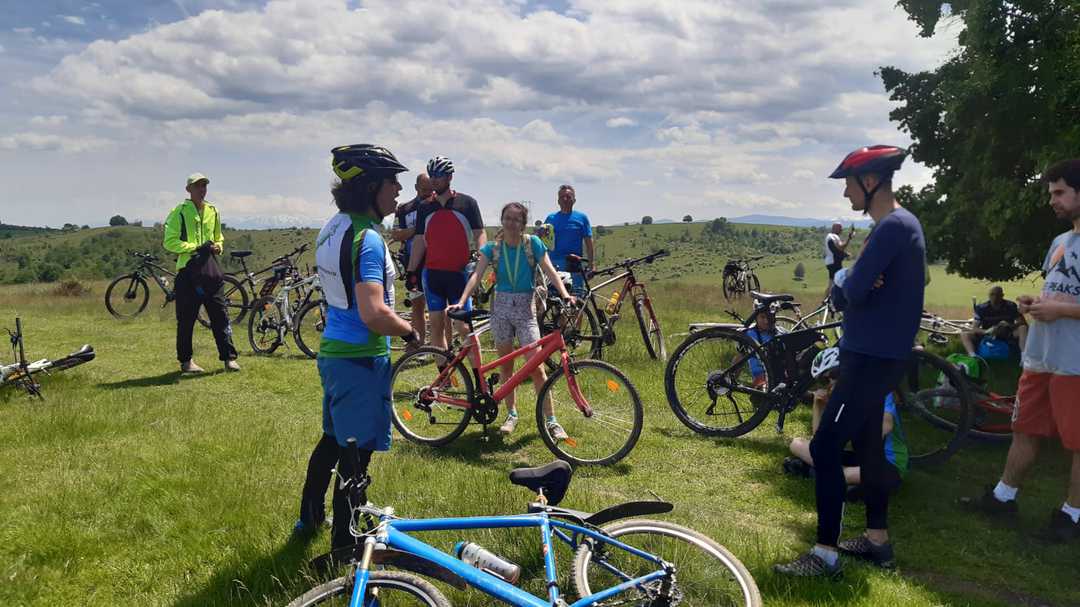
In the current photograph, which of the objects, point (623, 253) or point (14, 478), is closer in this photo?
point (14, 478)

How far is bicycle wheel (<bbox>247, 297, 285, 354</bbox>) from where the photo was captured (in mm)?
10797

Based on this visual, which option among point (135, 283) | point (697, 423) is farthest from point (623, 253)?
point (697, 423)

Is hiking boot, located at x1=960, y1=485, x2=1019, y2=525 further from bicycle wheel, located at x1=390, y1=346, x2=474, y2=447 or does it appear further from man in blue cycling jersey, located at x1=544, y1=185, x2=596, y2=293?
man in blue cycling jersey, located at x1=544, y1=185, x2=596, y2=293

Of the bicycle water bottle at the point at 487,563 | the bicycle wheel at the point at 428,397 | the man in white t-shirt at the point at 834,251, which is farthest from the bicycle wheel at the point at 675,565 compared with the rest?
the man in white t-shirt at the point at 834,251

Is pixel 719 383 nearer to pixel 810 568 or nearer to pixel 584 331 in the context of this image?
pixel 810 568

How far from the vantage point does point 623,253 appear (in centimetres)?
10206

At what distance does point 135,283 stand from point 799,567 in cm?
1596

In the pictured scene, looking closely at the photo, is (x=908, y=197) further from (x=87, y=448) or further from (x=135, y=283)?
(x=135, y=283)

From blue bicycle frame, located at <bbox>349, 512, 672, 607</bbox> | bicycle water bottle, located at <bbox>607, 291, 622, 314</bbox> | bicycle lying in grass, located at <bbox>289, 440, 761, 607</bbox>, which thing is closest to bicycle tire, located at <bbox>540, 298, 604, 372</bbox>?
bicycle water bottle, located at <bbox>607, 291, 622, 314</bbox>

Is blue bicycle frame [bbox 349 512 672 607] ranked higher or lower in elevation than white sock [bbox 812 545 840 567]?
higher

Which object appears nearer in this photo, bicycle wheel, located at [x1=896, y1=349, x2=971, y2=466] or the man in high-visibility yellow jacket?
bicycle wheel, located at [x1=896, y1=349, x2=971, y2=466]

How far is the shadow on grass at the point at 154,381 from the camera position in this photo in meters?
8.48

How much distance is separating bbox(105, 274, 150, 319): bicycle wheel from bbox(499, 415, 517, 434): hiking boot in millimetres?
12452

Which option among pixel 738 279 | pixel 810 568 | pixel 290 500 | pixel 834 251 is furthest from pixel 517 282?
pixel 738 279
